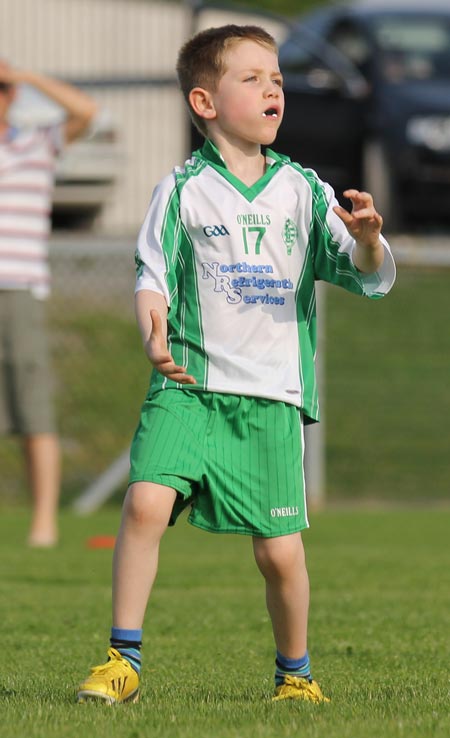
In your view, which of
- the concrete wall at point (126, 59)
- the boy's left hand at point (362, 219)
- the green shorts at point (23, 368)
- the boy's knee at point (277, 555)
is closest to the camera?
the boy's left hand at point (362, 219)

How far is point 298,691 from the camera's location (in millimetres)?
3791

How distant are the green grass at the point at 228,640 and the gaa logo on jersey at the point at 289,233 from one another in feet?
3.67

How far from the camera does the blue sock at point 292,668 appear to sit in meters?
3.85

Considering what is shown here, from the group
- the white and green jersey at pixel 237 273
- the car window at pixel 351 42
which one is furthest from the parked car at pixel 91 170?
the white and green jersey at pixel 237 273

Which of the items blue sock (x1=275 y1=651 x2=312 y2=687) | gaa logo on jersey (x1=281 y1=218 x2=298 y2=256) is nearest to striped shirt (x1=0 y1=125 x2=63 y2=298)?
gaa logo on jersey (x1=281 y1=218 x2=298 y2=256)

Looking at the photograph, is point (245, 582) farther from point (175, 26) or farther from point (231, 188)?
point (175, 26)

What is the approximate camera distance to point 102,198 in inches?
552

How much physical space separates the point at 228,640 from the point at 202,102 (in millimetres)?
1718

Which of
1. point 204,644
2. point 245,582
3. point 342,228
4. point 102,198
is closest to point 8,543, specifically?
point 245,582

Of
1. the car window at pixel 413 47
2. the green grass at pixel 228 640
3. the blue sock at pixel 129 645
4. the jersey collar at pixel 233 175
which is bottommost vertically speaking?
the green grass at pixel 228 640

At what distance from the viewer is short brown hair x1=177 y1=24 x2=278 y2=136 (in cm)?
404

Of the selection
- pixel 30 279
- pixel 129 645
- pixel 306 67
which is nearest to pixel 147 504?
pixel 129 645

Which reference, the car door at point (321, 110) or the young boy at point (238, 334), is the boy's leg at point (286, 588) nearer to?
the young boy at point (238, 334)

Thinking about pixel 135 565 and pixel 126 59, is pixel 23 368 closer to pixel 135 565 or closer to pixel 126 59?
pixel 135 565
